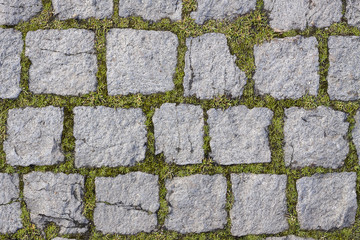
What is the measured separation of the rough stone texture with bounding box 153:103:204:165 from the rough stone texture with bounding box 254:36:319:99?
2.06ft

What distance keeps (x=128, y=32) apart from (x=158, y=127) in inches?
Result: 32.9

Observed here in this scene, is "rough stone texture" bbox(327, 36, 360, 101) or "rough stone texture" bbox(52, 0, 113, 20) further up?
"rough stone texture" bbox(52, 0, 113, 20)

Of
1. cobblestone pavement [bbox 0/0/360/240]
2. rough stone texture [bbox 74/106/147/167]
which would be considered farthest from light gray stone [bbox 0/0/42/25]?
rough stone texture [bbox 74/106/147/167]

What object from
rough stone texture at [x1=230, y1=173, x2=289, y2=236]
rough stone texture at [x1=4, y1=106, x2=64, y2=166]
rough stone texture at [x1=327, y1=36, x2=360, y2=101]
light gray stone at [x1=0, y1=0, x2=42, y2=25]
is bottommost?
rough stone texture at [x1=230, y1=173, x2=289, y2=236]

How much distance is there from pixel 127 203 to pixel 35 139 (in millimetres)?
921

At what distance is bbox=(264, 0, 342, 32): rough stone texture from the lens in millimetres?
2834

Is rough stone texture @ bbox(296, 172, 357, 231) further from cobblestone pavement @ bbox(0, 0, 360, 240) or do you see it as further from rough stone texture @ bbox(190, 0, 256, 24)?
rough stone texture @ bbox(190, 0, 256, 24)

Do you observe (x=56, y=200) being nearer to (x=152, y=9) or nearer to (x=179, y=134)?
(x=179, y=134)

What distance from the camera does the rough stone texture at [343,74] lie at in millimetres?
2828

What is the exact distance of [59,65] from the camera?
9.07ft

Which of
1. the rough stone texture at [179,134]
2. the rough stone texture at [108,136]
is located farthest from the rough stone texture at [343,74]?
the rough stone texture at [108,136]

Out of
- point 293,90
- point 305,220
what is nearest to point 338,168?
point 305,220

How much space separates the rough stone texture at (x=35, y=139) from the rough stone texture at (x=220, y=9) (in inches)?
57.2

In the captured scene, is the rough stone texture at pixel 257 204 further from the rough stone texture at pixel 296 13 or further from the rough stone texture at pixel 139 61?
the rough stone texture at pixel 296 13
